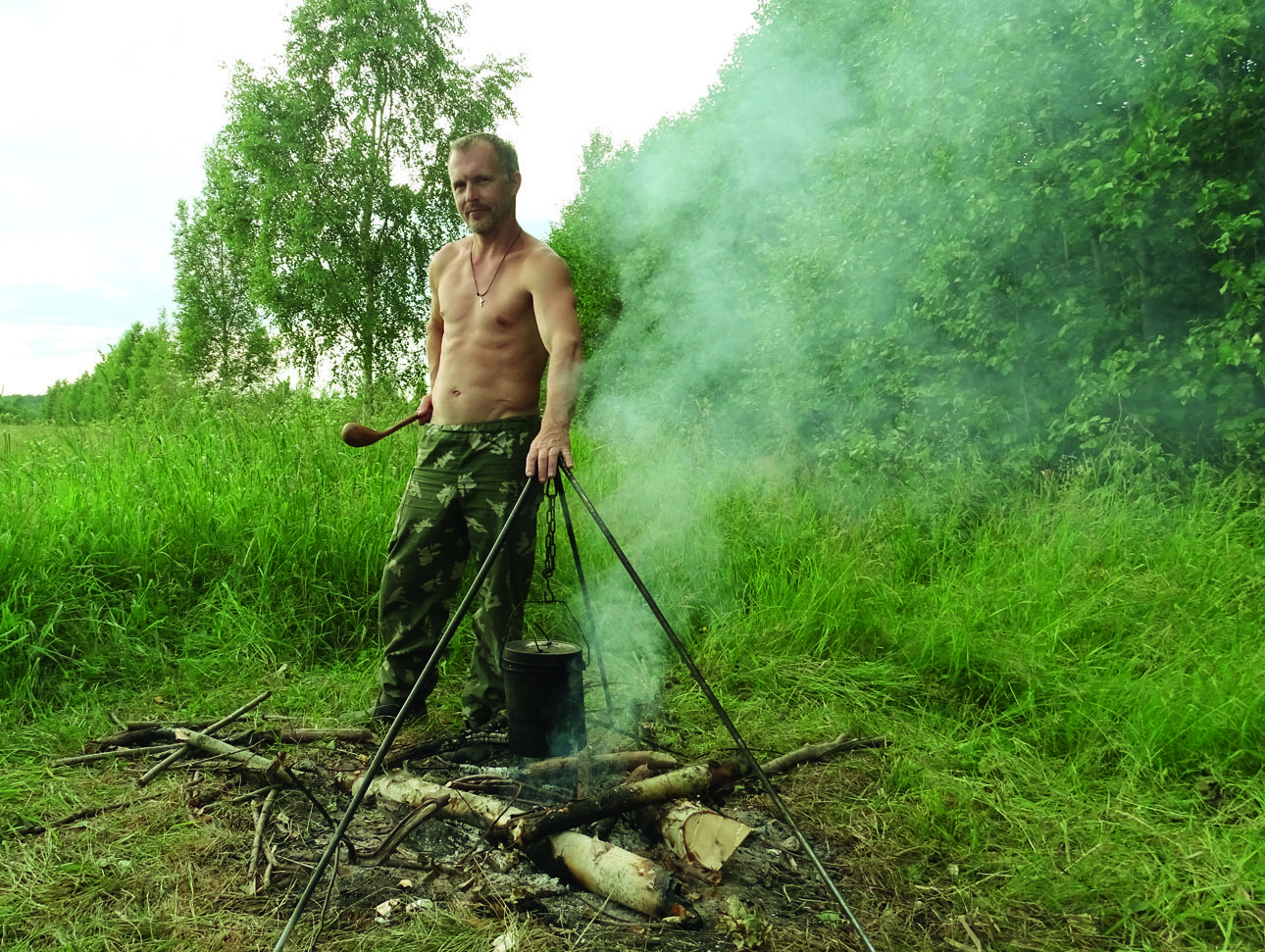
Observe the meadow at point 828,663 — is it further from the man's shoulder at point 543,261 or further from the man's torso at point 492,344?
the man's shoulder at point 543,261

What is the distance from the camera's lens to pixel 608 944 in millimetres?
2021

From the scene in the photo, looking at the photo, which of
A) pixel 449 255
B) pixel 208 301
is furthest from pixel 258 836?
pixel 208 301

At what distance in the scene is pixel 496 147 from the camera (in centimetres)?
306

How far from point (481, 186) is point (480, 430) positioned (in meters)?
0.90

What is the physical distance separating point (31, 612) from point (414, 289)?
1752cm

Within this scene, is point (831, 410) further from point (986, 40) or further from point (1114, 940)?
point (1114, 940)

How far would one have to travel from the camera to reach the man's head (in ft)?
9.99

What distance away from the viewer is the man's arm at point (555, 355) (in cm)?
262

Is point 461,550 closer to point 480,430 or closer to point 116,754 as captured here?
point 480,430

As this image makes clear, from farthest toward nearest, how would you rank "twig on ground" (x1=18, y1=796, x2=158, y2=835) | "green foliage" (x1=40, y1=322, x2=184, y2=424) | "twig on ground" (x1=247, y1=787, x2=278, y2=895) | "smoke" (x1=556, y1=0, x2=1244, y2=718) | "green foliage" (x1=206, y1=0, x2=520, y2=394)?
"green foliage" (x1=206, y1=0, x2=520, y2=394) < "green foliage" (x1=40, y1=322, x2=184, y2=424) < "smoke" (x1=556, y1=0, x2=1244, y2=718) < "twig on ground" (x1=18, y1=796, x2=158, y2=835) < "twig on ground" (x1=247, y1=787, x2=278, y2=895)

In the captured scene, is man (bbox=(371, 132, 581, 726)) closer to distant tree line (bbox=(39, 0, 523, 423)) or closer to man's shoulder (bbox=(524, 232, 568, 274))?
man's shoulder (bbox=(524, 232, 568, 274))

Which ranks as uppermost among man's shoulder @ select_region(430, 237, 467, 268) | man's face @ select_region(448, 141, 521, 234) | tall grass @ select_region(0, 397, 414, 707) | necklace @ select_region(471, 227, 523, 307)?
man's face @ select_region(448, 141, 521, 234)

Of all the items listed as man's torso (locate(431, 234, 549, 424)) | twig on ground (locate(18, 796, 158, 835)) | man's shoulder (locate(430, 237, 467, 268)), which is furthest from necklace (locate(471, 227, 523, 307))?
twig on ground (locate(18, 796, 158, 835))

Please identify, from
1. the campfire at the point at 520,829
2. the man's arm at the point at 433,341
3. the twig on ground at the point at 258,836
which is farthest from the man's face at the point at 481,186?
the twig on ground at the point at 258,836
